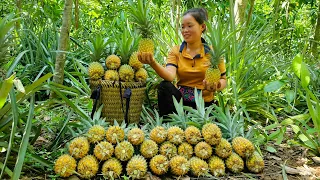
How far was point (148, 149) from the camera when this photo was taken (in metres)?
2.04

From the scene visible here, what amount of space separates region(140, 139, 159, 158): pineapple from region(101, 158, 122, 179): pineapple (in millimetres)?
182

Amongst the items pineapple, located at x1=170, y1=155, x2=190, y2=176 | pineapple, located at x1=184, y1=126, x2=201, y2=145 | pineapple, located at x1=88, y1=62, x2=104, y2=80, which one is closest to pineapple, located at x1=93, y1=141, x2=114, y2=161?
pineapple, located at x1=170, y1=155, x2=190, y2=176

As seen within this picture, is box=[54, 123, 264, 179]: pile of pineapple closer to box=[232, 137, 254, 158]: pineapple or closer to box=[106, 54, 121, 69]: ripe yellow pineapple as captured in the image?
box=[232, 137, 254, 158]: pineapple

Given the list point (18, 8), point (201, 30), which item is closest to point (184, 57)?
→ point (201, 30)

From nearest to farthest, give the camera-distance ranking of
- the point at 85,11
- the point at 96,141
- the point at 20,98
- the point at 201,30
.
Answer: the point at 20,98
the point at 96,141
the point at 201,30
the point at 85,11

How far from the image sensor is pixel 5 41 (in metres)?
1.74

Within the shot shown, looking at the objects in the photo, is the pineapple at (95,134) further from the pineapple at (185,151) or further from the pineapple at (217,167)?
the pineapple at (217,167)

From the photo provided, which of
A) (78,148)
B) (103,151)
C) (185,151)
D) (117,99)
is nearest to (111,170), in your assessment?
(103,151)

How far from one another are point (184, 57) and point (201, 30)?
264 millimetres

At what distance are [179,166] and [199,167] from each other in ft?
0.39

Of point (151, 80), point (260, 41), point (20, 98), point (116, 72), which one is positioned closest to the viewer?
point (20, 98)

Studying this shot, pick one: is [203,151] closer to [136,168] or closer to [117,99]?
[136,168]

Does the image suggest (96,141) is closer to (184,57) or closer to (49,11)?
(184,57)

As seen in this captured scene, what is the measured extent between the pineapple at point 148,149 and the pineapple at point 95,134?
0.25 meters
